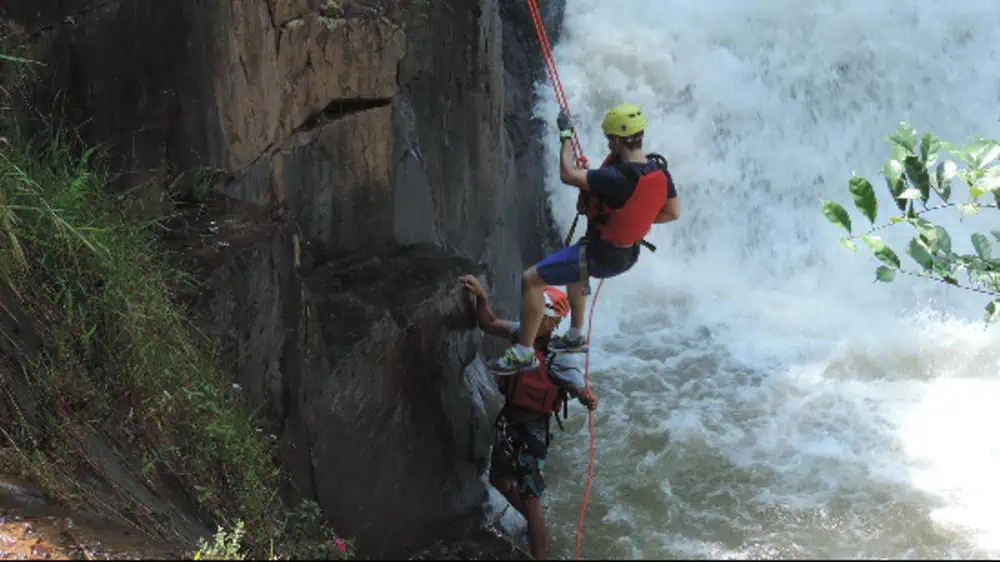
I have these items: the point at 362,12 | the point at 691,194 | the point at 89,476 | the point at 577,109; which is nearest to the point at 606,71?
the point at 577,109

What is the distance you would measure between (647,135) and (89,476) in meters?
6.96

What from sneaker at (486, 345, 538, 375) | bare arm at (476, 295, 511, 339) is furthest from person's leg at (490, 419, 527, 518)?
bare arm at (476, 295, 511, 339)

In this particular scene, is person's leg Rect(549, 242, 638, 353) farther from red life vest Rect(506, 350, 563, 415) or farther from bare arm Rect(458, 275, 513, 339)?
bare arm Rect(458, 275, 513, 339)

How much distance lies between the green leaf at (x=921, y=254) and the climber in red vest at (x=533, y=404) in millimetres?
1643

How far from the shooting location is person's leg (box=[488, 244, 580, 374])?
4.11 metres

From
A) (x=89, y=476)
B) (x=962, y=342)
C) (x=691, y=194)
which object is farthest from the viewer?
(x=691, y=194)

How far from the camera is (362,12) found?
179 inches

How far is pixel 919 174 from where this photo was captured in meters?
3.13

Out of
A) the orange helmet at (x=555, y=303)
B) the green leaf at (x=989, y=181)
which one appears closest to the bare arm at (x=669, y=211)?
the orange helmet at (x=555, y=303)

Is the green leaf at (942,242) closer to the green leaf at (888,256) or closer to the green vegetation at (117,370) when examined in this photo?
the green leaf at (888,256)

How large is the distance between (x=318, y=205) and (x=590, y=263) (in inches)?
57.2

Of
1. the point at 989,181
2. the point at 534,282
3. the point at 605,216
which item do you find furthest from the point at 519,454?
the point at 989,181

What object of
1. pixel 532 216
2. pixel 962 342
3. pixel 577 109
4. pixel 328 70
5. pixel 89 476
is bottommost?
pixel 962 342

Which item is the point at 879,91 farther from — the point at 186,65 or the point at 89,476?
the point at 89,476
